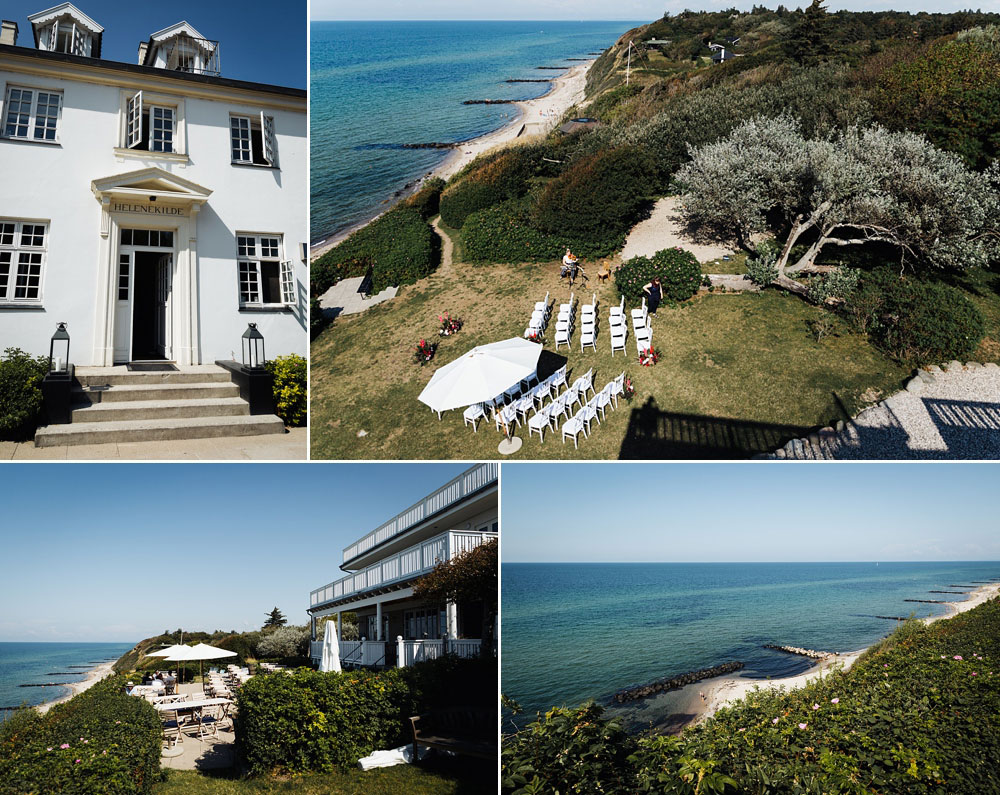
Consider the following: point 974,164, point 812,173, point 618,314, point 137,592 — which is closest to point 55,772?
point 137,592

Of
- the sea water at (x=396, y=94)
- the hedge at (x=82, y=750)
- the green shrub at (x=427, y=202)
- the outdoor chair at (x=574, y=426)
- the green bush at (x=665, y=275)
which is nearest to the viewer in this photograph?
the hedge at (x=82, y=750)

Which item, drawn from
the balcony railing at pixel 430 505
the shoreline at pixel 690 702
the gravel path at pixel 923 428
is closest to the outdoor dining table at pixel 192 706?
the balcony railing at pixel 430 505

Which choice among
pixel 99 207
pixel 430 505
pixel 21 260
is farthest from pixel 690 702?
pixel 21 260

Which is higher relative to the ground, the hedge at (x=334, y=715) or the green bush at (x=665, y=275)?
the green bush at (x=665, y=275)

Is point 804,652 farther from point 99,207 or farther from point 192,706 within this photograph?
point 99,207

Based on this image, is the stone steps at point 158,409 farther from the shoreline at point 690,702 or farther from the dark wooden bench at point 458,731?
the shoreline at point 690,702

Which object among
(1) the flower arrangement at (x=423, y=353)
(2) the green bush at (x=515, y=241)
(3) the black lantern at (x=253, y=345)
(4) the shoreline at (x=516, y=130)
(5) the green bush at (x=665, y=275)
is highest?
(4) the shoreline at (x=516, y=130)
